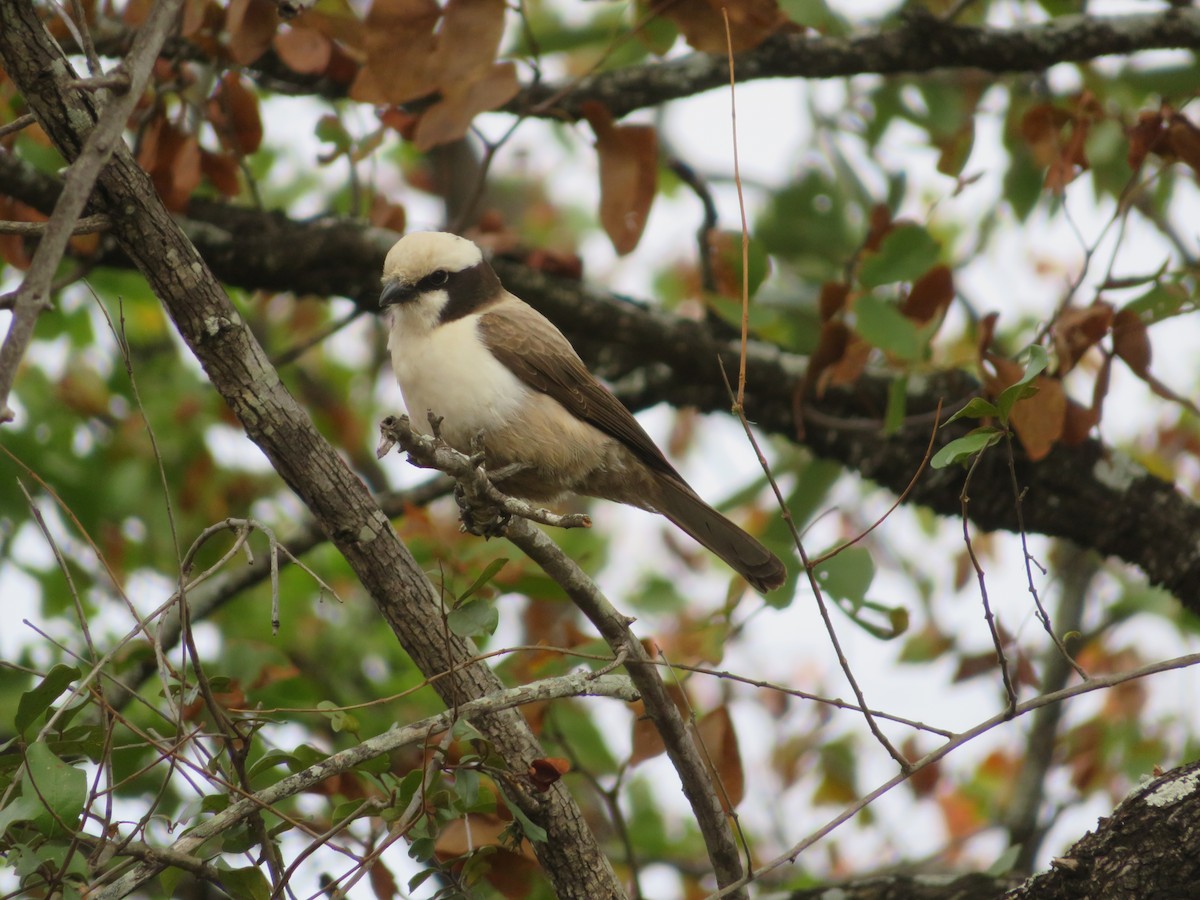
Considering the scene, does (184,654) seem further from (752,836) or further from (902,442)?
(752,836)

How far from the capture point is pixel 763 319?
5.18 m

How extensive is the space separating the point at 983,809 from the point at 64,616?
6.05 m

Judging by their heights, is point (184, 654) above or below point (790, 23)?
below

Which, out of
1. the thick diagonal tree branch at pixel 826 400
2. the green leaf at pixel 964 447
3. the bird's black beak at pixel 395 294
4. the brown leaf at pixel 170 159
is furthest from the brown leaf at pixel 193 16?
the green leaf at pixel 964 447

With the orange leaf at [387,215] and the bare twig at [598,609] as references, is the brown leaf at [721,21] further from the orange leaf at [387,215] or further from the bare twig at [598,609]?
the bare twig at [598,609]

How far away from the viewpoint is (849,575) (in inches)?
170

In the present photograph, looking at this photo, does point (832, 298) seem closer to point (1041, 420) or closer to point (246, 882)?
point (1041, 420)

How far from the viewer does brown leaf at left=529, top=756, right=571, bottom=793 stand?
10.6ft

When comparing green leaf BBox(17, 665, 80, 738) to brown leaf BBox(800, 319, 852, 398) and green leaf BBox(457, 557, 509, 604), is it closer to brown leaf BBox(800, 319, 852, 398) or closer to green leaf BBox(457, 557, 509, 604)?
green leaf BBox(457, 557, 509, 604)

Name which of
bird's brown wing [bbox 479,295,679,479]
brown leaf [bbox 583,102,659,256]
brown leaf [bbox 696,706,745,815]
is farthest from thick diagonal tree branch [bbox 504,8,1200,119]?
brown leaf [bbox 696,706,745,815]

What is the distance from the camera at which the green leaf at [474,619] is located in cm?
320

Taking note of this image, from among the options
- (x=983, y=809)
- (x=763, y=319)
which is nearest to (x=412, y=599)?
(x=763, y=319)

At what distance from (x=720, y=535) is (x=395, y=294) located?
1.58 m

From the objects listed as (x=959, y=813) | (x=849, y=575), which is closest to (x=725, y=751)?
(x=849, y=575)
